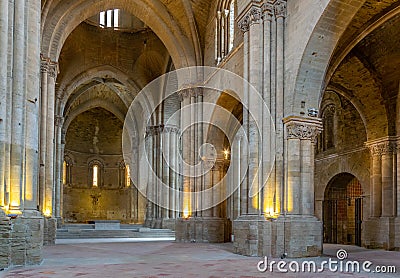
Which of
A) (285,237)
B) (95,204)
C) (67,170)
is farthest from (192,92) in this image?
(95,204)

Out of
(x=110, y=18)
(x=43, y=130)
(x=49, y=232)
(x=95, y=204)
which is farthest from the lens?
(x=95, y=204)

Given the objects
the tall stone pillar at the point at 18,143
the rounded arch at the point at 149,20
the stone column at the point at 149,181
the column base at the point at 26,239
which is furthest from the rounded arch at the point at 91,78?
the column base at the point at 26,239

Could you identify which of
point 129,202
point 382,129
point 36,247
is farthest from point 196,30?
point 129,202

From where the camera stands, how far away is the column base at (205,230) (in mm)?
23000

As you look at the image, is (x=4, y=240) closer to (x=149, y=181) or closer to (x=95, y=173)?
(x=149, y=181)

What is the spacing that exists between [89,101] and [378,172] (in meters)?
27.4

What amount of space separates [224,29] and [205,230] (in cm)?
932

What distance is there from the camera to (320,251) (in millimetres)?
14914

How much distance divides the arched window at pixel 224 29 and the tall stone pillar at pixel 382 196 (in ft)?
24.3

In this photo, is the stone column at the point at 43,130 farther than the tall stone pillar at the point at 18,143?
Yes

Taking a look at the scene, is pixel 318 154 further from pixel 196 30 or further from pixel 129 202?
pixel 129 202

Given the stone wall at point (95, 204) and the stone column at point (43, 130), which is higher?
the stone column at point (43, 130)

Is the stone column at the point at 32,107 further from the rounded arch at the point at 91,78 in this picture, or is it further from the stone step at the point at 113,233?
the rounded arch at the point at 91,78

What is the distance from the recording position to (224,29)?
21844 millimetres
